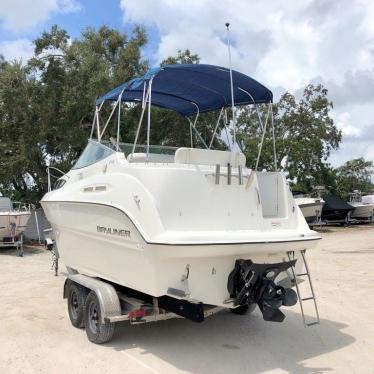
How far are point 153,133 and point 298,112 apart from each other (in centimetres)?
1319

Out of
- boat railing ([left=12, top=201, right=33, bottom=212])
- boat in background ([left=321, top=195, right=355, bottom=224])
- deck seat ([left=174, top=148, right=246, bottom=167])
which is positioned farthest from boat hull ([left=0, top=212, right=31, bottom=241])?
boat in background ([left=321, top=195, right=355, bottom=224])

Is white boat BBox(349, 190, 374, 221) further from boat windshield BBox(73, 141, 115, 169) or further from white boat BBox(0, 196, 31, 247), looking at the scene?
boat windshield BBox(73, 141, 115, 169)

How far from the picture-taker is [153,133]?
57.2 feet

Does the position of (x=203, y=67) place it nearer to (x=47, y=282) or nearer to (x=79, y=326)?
(x=79, y=326)

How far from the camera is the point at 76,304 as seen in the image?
22.0 feet

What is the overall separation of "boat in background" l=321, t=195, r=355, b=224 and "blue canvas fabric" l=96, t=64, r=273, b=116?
62.2 ft

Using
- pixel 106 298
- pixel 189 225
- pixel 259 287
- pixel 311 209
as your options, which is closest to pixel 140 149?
pixel 189 225

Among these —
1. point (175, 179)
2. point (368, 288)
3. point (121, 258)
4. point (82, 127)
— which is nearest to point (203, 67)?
point (175, 179)

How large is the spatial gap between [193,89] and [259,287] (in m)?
3.47

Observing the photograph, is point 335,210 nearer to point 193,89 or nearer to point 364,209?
point 364,209

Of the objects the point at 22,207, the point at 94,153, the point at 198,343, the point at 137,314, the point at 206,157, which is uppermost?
the point at 94,153

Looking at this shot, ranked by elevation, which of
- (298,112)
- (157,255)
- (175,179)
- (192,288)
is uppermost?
(298,112)

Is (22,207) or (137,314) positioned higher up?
(22,207)

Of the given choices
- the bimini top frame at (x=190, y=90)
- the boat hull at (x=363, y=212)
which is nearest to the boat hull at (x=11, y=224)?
the bimini top frame at (x=190, y=90)
